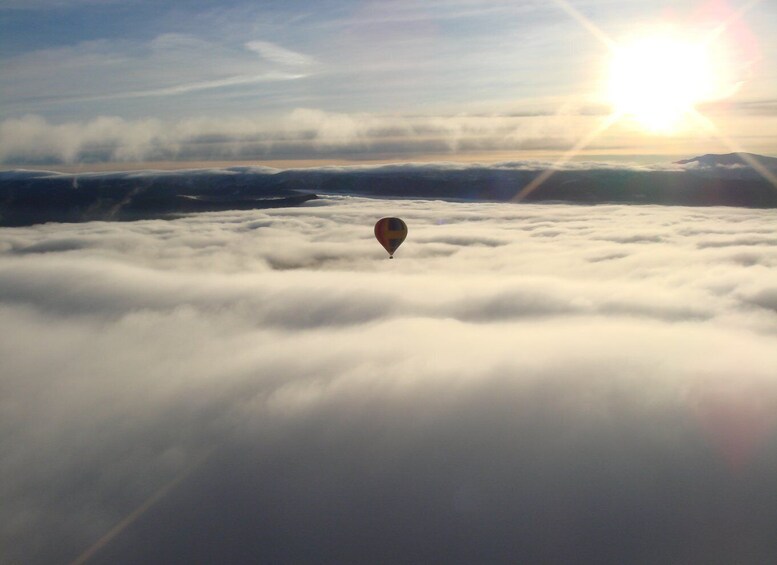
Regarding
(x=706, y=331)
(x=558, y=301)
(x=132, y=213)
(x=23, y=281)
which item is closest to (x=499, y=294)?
(x=558, y=301)

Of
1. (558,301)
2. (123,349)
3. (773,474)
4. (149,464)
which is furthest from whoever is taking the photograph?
(558,301)

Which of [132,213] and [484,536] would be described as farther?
[132,213]

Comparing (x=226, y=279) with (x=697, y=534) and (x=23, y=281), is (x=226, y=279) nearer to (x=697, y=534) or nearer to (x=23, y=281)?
(x=23, y=281)

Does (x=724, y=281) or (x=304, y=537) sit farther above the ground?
(x=724, y=281)

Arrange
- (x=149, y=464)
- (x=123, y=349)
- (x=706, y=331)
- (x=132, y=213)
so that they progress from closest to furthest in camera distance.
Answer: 1. (x=149, y=464)
2. (x=706, y=331)
3. (x=123, y=349)
4. (x=132, y=213)

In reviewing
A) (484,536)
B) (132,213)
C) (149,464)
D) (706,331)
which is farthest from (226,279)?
(132,213)


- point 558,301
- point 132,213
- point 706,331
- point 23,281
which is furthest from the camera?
point 132,213

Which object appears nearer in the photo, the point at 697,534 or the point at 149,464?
the point at 697,534

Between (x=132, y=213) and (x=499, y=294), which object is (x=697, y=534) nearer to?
(x=499, y=294)

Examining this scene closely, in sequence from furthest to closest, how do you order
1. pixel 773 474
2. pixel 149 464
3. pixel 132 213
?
pixel 132 213, pixel 149 464, pixel 773 474
